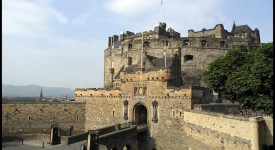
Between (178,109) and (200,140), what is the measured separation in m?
5.60

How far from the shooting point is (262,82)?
1839 centimetres

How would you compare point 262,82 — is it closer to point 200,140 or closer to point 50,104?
point 200,140

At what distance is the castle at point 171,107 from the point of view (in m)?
16.8

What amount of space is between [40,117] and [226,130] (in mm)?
21383

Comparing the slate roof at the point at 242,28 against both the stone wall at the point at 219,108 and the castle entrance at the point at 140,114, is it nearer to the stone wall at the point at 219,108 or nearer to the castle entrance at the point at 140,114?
the stone wall at the point at 219,108

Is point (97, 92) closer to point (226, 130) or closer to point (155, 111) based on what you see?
point (155, 111)

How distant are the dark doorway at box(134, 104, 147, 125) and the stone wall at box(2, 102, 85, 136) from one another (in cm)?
746

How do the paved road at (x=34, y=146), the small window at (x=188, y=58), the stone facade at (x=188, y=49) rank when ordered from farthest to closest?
the small window at (x=188, y=58), the stone facade at (x=188, y=49), the paved road at (x=34, y=146)

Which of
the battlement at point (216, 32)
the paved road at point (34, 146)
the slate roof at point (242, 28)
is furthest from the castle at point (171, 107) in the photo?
the slate roof at point (242, 28)

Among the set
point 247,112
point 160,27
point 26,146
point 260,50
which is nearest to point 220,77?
point 260,50

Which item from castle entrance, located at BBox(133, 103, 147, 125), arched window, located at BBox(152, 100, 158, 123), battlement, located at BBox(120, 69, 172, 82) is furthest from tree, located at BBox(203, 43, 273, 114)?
castle entrance, located at BBox(133, 103, 147, 125)

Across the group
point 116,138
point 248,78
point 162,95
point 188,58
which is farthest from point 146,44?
point 248,78

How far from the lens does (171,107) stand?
1043 inches

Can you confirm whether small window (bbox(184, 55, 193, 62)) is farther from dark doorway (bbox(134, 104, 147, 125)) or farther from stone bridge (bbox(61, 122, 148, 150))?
stone bridge (bbox(61, 122, 148, 150))
